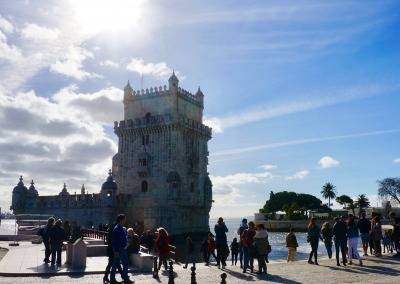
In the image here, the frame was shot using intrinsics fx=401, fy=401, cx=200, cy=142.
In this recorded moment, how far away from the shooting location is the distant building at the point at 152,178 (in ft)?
183

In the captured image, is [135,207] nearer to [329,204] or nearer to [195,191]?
[195,191]

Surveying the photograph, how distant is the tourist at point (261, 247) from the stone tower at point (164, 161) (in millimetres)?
40067

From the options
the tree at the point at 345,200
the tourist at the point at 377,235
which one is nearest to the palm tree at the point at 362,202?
the tree at the point at 345,200

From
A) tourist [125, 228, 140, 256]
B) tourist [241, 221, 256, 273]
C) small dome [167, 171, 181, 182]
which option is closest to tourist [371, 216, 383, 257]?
tourist [241, 221, 256, 273]

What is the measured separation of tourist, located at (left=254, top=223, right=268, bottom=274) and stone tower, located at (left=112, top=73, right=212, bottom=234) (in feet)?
131

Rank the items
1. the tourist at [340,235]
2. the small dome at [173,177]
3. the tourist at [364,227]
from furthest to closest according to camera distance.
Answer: the small dome at [173,177] → the tourist at [364,227] → the tourist at [340,235]

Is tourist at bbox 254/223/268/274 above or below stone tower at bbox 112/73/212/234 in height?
below

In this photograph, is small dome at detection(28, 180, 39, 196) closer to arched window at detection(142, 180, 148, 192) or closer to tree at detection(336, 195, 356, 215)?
arched window at detection(142, 180, 148, 192)

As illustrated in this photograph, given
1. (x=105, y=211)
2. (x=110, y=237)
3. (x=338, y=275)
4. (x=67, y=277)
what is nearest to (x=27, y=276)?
(x=67, y=277)

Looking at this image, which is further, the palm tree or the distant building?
the palm tree

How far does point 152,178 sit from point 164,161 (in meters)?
3.07

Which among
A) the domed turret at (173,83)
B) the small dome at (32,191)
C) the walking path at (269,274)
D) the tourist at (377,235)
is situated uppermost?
the domed turret at (173,83)

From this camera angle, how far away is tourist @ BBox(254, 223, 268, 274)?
15.1m

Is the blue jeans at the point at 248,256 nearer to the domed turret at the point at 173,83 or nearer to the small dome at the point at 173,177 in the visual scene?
the small dome at the point at 173,177
